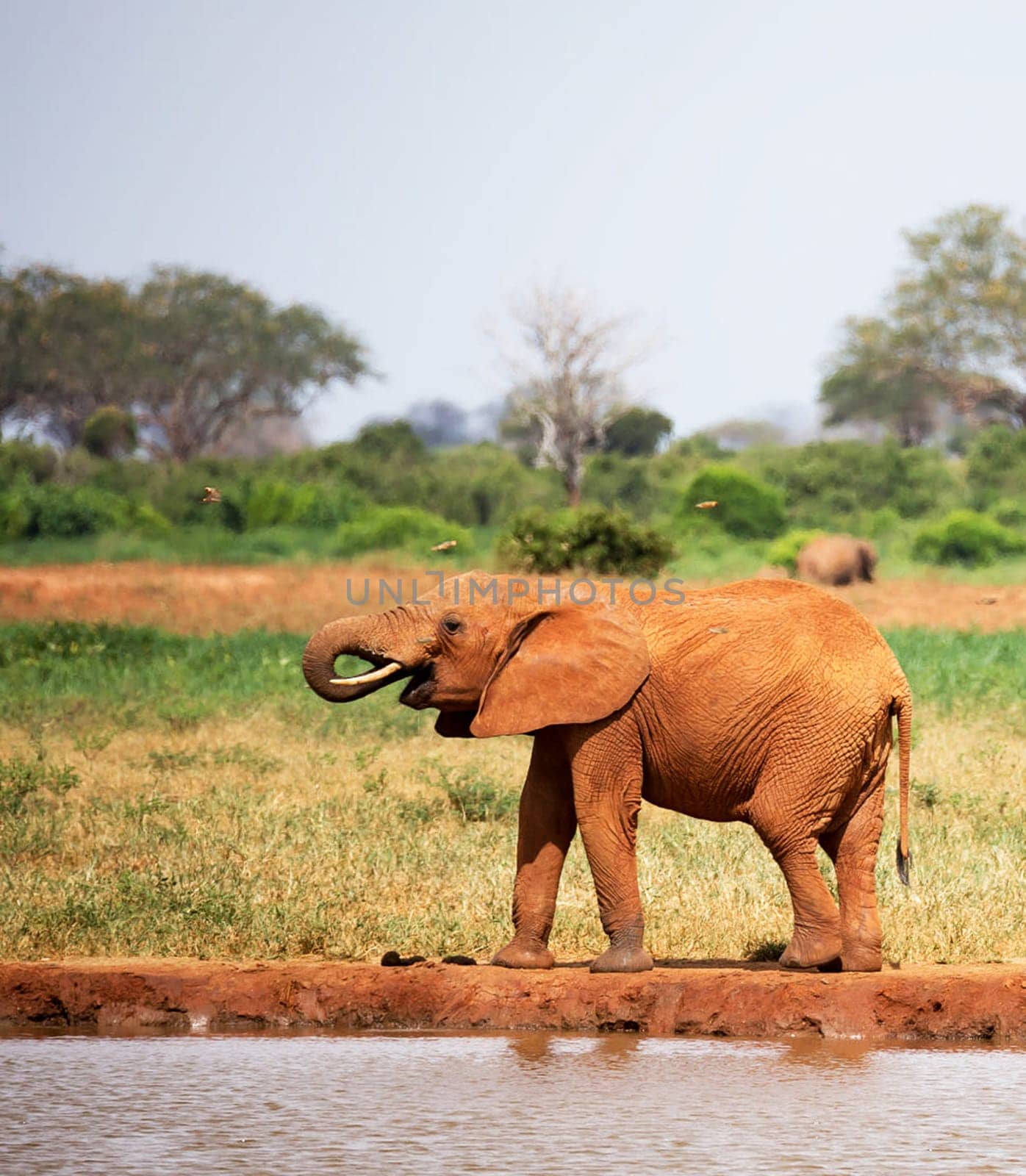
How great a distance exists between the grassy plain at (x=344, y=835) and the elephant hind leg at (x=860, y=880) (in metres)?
0.38

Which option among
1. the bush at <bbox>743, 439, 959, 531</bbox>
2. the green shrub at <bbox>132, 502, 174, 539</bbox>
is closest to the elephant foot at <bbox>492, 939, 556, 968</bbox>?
the green shrub at <bbox>132, 502, 174, 539</bbox>

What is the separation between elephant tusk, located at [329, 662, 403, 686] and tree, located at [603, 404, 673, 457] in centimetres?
4543

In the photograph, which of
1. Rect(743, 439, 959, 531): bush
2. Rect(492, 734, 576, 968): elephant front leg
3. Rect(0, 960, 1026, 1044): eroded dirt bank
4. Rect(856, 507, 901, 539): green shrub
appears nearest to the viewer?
Rect(0, 960, 1026, 1044): eroded dirt bank

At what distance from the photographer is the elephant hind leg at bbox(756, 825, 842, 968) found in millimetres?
7805

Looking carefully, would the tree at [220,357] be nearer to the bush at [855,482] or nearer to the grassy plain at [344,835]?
the bush at [855,482]

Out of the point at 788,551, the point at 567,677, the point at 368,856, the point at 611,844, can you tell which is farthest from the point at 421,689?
the point at 788,551

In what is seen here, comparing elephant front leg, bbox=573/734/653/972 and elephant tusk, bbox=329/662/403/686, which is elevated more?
elephant tusk, bbox=329/662/403/686

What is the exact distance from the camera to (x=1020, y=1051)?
Answer: 22.4 ft

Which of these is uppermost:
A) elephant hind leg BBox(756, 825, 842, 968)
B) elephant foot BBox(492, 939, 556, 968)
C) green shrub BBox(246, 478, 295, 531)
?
green shrub BBox(246, 478, 295, 531)

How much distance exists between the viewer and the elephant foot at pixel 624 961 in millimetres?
7684

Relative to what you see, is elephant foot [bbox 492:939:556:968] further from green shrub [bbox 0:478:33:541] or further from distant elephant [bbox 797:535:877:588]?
green shrub [bbox 0:478:33:541]

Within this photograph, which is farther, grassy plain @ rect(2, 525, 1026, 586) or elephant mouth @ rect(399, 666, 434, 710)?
grassy plain @ rect(2, 525, 1026, 586)

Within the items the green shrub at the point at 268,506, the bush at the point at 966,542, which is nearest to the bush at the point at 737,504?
the bush at the point at 966,542

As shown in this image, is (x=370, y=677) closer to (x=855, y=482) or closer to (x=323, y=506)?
(x=323, y=506)
